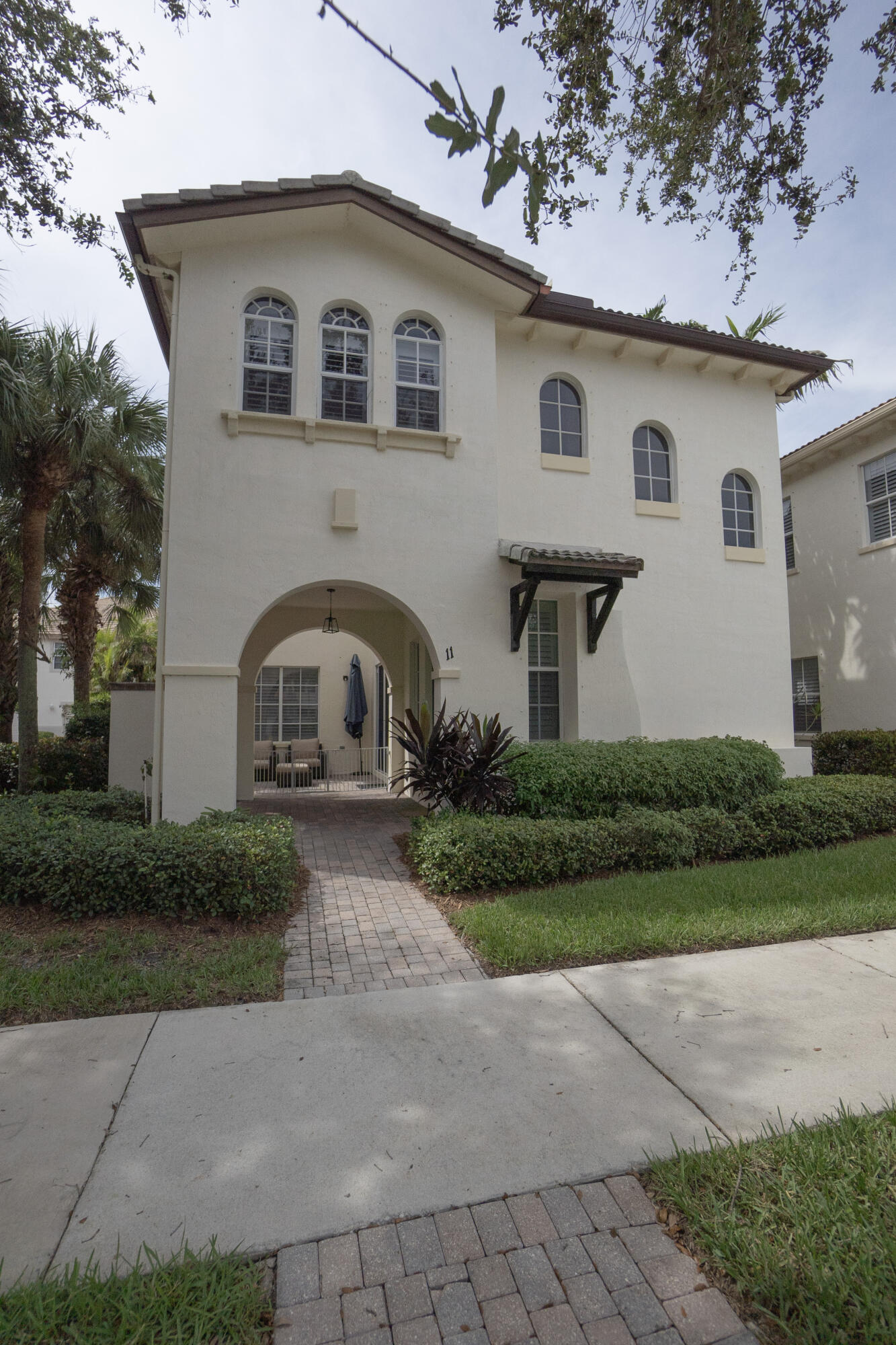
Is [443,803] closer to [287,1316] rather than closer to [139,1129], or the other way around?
[139,1129]

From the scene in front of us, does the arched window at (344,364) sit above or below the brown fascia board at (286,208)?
below

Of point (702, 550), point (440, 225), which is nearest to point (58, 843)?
point (440, 225)

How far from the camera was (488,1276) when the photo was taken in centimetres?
234

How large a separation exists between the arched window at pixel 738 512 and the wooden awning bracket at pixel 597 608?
2806mm

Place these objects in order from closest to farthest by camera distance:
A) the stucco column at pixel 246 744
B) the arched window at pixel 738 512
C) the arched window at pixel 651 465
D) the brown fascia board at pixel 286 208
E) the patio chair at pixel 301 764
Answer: the brown fascia board at pixel 286 208, the arched window at pixel 651 465, the arched window at pixel 738 512, the stucco column at pixel 246 744, the patio chair at pixel 301 764

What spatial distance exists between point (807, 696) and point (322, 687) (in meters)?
12.0

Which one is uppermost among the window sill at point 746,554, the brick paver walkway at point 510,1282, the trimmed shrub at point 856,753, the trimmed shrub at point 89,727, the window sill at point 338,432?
the window sill at point 338,432

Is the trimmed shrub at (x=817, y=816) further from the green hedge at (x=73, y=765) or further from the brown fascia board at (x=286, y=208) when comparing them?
the green hedge at (x=73, y=765)

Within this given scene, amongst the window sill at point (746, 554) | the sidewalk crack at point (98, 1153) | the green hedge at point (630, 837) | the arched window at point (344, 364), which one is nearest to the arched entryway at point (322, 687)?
the arched window at point (344, 364)

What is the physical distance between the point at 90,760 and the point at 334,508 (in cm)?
742

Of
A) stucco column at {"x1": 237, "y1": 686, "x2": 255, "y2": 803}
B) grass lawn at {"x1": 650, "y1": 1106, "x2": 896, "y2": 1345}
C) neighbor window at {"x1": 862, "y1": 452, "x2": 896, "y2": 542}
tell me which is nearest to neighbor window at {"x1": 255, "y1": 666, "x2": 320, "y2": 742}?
stucco column at {"x1": 237, "y1": 686, "x2": 255, "y2": 803}

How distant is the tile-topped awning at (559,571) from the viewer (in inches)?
362

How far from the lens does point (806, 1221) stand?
8.15 ft

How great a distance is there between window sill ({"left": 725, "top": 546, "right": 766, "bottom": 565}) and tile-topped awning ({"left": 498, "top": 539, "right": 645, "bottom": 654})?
113 inches
